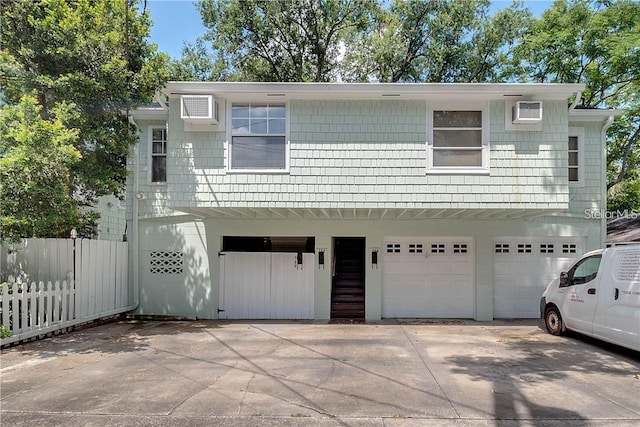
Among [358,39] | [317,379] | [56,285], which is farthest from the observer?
[358,39]

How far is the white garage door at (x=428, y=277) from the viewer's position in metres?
10.2

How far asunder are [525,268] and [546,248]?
2.30ft

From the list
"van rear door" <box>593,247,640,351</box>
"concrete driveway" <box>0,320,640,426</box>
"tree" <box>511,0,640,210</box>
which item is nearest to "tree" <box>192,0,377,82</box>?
"tree" <box>511,0,640,210</box>

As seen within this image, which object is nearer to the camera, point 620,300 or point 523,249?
point 620,300

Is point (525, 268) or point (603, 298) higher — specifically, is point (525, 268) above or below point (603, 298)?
above

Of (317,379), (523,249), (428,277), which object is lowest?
(317,379)

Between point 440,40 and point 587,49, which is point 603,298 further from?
point 440,40

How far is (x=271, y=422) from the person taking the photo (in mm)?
4059

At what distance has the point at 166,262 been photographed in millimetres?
10242

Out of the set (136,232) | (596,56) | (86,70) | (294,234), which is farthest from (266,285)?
(596,56)

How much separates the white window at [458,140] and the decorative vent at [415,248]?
8.10 feet

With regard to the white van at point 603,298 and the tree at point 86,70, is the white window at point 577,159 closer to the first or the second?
the white van at point 603,298

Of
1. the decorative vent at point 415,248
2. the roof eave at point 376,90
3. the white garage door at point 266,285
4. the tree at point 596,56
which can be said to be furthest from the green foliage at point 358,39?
the decorative vent at point 415,248

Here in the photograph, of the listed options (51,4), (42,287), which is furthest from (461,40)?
(42,287)
